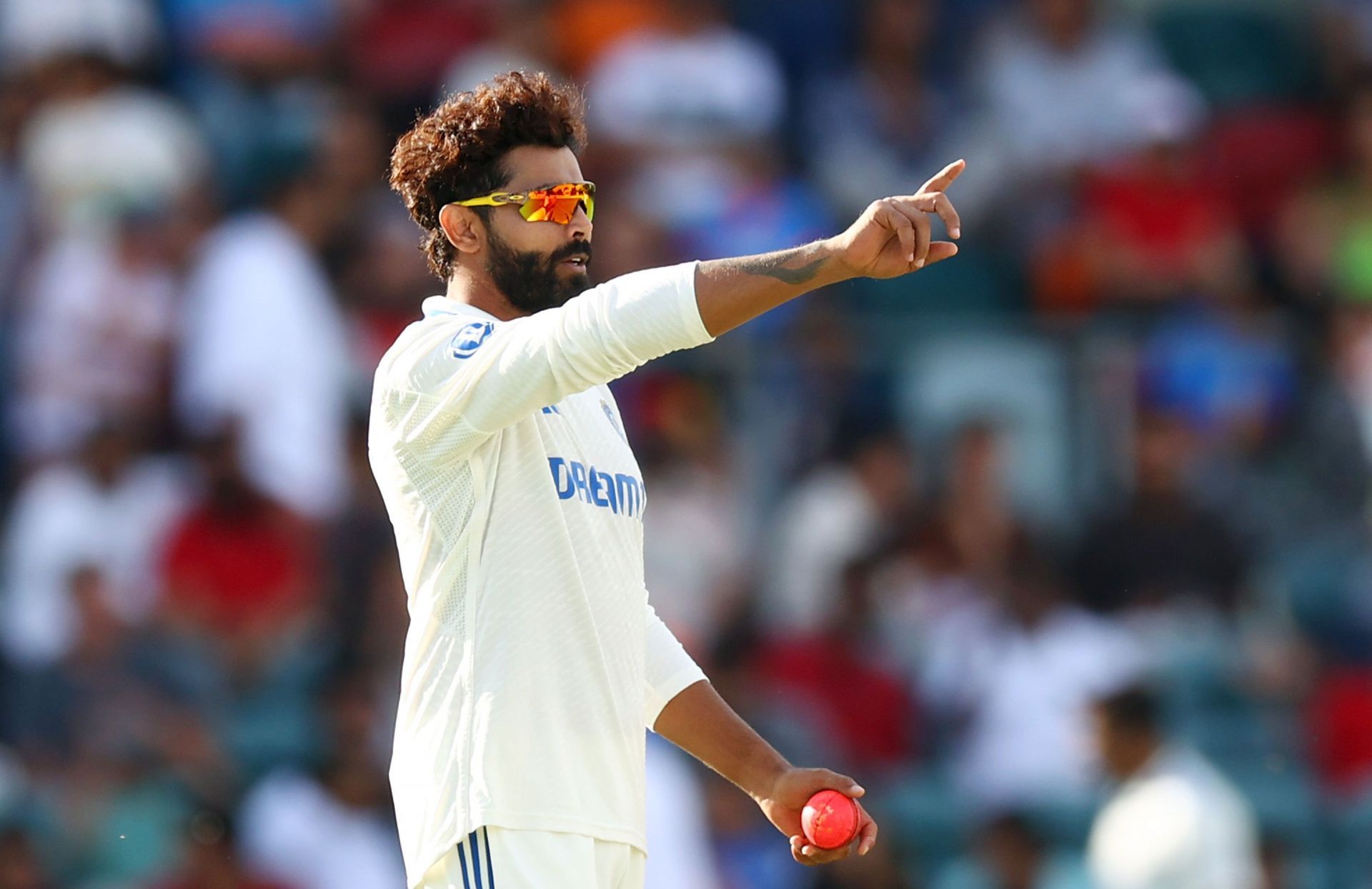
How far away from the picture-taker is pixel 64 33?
39.8 feet

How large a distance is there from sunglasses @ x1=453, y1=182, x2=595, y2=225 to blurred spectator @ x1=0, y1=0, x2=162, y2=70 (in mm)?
7826

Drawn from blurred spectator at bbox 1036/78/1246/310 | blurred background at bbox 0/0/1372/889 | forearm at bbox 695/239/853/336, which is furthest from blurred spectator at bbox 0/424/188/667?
forearm at bbox 695/239/853/336

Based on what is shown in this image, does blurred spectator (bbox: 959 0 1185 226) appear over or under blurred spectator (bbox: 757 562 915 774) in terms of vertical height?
over

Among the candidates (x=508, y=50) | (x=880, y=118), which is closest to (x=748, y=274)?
(x=508, y=50)

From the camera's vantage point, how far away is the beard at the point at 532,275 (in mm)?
4840

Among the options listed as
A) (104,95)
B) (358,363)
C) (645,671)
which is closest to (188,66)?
(104,95)

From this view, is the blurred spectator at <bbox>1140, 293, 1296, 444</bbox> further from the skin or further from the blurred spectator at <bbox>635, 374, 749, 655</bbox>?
the skin

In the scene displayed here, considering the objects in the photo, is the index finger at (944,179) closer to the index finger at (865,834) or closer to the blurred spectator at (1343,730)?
the index finger at (865,834)

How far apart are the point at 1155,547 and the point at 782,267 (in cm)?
707

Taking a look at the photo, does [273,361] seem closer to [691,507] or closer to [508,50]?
[691,507]

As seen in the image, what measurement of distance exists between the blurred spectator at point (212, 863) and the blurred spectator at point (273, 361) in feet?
5.91

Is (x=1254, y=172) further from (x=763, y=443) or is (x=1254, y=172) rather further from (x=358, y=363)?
(x=358, y=363)

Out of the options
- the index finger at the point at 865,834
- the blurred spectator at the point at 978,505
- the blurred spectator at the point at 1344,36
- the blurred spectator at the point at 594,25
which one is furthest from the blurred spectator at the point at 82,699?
the blurred spectator at the point at 1344,36

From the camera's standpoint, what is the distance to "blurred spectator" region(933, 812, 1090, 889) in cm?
956
